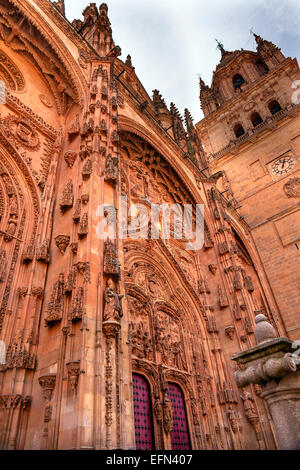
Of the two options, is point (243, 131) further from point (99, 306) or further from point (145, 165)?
point (99, 306)

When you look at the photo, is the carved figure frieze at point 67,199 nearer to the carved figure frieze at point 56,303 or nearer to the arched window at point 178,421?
the carved figure frieze at point 56,303

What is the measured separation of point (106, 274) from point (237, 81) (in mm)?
29235

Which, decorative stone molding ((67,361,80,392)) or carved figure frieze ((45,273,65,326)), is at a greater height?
carved figure frieze ((45,273,65,326))

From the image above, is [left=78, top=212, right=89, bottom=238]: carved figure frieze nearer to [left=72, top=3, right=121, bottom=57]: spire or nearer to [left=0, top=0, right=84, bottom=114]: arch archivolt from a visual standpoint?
[left=0, top=0, right=84, bottom=114]: arch archivolt

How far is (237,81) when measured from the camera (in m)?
29.7

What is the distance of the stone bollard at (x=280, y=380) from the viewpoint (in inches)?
143

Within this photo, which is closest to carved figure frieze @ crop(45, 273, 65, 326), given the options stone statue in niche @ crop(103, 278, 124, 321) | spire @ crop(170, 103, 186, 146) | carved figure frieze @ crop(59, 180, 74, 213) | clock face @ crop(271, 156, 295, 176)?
stone statue in niche @ crop(103, 278, 124, 321)

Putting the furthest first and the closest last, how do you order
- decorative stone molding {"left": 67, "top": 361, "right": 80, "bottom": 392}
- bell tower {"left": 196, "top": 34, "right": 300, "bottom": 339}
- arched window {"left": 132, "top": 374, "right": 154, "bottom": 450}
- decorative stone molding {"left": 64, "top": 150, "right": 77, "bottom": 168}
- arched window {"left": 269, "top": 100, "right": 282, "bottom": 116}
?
1. arched window {"left": 269, "top": 100, "right": 282, "bottom": 116}
2. bell tower {"left": 196, "top": 34, "right": 300, "bottom": 339}
3. decorative stone molding {"left": 64, "top": 150, "right": 77, "bottom": 168}
4. arched window {"left": 132, "top": 374, "right": 154, "bottom": 450}
5. decorative stone molding {"left": 67, "top": 361, "right": 80, "bottom": 392}

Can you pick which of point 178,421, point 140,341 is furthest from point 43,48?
point 178,421

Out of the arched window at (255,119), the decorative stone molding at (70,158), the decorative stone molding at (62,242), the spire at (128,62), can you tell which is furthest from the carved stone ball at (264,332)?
the arched window at (255,119)

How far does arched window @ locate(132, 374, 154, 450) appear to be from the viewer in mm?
7492

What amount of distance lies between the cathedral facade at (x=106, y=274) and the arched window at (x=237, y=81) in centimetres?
1446

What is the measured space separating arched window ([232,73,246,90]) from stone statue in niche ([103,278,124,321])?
94.1ft

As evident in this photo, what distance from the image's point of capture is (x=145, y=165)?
14.2 metres
